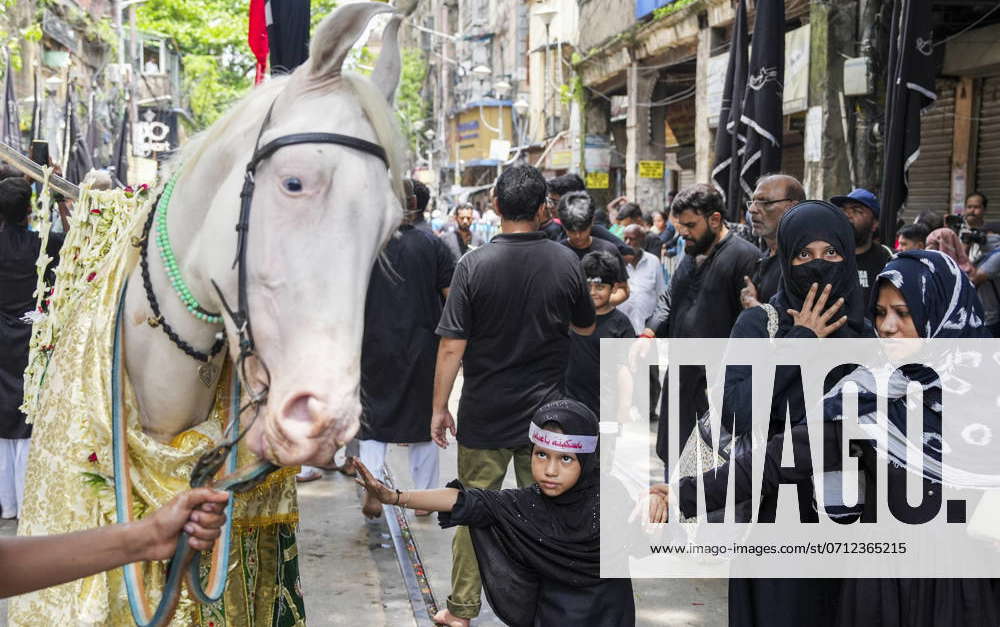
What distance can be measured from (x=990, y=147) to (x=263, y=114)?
11849mm

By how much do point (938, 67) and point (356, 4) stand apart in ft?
38.3

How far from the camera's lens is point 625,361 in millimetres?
6121

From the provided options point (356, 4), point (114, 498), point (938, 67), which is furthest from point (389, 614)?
point (938, 67)

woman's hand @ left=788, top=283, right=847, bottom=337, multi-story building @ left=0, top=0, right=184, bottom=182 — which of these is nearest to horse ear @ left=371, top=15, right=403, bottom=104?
woman's hand @ left=788, top=283, right=847, bottom=337

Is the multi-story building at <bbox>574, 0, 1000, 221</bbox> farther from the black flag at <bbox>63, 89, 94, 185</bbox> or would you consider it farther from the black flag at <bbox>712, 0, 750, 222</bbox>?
the black flag at <bbox>63, 89, 94, 185</bbox>

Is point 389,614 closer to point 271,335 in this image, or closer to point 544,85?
point 271,335

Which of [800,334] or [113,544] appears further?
[800,334]

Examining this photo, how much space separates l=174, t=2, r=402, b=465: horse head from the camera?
1923 mm

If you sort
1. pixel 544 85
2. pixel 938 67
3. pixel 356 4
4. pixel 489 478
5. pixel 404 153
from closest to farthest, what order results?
pixel 356 4, pixel 404 153, pixel 489 478, pixel 938 67, pixel 544 85

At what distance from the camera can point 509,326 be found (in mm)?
4840

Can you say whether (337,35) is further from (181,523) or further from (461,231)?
(461,231)

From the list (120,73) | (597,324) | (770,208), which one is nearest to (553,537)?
(770,208)

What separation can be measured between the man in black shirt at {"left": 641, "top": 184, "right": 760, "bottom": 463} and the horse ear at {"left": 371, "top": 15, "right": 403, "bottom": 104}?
138 inches

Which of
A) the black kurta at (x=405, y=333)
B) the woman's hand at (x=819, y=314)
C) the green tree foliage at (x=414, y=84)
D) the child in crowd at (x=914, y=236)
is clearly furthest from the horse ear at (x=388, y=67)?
the green tree foliage at (x=414, y=84)
